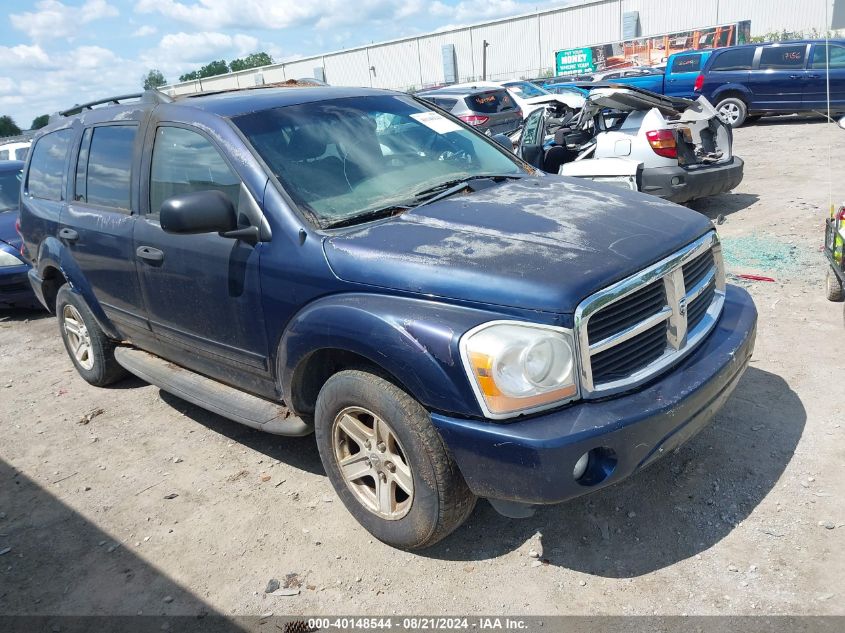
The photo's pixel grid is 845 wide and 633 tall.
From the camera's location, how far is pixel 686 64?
55.9 feet

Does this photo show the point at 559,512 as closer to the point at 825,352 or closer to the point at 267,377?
the point at 267,377

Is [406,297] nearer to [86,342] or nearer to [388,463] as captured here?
[388,463]

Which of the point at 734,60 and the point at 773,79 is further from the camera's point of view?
the point at 734,60

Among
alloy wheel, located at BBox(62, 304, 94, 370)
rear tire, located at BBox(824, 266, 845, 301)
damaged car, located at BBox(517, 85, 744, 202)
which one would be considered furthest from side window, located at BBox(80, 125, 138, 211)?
rear tire, located at BBox(824, 266, 845, 301)

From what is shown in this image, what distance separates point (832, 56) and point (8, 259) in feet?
52.3


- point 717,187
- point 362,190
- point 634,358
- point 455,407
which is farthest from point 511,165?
point 717,187

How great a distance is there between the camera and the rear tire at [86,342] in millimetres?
4910

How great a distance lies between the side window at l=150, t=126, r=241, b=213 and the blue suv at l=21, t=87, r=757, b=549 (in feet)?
0.05

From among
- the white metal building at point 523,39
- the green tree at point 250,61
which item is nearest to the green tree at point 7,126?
the white metal building at point 523,39

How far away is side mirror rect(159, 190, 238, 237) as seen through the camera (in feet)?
9.89

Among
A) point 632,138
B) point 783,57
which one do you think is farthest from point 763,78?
point 632,138

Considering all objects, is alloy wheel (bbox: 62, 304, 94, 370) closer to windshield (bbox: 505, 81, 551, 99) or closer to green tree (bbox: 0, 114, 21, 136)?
windshield (bbox: 505, 81, 551, 99)

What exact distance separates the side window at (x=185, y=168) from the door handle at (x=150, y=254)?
0.22m

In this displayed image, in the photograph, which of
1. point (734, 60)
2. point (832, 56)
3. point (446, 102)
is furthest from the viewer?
point (734, 60)
